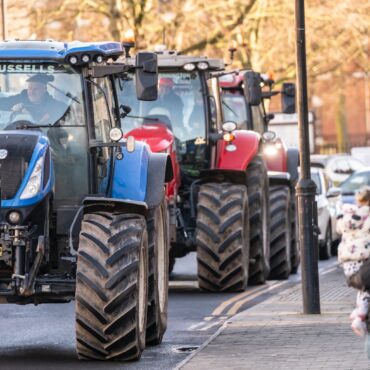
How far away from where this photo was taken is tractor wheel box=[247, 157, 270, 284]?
21.7 metres

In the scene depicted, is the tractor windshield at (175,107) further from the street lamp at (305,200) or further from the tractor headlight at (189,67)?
the street lamp at (305,200)

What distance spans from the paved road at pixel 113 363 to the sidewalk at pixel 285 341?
29cm

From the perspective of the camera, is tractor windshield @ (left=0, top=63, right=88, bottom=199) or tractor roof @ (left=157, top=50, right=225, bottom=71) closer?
tractor windshield @ (left=0, top=63, right=88, bottom=199)

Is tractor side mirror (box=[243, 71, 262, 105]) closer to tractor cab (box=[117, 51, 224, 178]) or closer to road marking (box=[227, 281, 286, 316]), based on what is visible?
tractor cab (box=[117, 51, 224, 178])

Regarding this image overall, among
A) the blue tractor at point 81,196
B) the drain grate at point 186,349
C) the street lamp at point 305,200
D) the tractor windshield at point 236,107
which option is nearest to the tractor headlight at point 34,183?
the blue tractor at point 81,196

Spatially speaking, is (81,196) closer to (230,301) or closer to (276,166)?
(230,301)

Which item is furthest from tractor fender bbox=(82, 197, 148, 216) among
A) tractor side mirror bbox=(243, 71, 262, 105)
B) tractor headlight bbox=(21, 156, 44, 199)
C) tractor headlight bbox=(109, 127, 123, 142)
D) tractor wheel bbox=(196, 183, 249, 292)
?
tractor side mirror bbox=(243, 71, 262, 105)

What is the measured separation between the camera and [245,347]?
556 inches

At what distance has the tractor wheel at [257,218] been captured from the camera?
2170 cm

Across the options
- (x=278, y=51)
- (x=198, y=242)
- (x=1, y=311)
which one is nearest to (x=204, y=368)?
(x=1, y=311)

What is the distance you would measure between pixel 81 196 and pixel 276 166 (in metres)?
11.9

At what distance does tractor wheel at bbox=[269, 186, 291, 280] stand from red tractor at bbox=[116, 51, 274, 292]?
0.92 metres

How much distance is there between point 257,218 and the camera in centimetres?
Answer: 2173

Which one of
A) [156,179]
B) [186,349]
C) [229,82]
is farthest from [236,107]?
[186,349]
